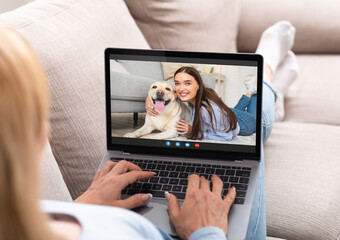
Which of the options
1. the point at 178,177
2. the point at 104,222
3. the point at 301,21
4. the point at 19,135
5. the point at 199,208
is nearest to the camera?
the point at 19,135

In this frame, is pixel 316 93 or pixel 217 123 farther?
pixel 316 93

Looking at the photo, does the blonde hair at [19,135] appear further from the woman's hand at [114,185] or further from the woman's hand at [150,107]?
the woman's hand at [150,107]

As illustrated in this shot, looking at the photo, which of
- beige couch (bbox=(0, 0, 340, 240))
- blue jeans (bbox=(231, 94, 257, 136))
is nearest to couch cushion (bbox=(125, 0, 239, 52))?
beige couch (bbox=(0, 0, 340, 240))

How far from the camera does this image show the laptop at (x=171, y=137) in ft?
3.59

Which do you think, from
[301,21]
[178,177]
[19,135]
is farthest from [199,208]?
[301,21]

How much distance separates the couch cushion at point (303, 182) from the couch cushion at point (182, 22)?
1.39 ft

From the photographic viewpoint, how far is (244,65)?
1107mm

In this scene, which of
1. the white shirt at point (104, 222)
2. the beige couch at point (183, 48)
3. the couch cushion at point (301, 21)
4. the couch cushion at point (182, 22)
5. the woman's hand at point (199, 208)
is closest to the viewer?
the white shirt at point (104, 222)

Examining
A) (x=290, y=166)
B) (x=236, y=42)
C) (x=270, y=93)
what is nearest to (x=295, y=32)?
(x=236, y=42)

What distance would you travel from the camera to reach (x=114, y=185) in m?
0.99

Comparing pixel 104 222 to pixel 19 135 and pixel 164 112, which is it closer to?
pixel 19 135

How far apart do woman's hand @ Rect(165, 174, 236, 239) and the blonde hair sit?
0.42 meters

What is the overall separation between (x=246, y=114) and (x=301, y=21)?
1.07 meters

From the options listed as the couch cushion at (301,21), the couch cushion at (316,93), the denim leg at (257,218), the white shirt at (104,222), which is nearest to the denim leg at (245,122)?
the denim leg at (257,218)
